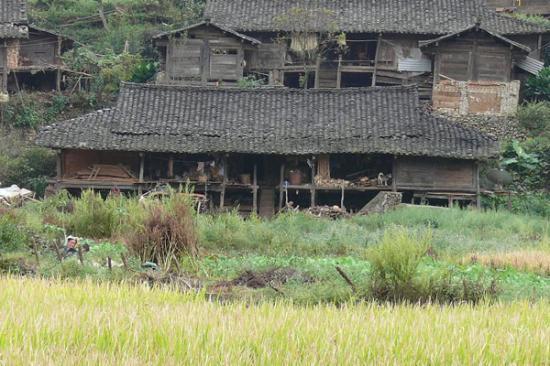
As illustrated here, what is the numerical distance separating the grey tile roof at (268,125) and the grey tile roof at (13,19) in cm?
648

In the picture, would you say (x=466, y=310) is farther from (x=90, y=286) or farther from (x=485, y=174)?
(x=485, y=174)

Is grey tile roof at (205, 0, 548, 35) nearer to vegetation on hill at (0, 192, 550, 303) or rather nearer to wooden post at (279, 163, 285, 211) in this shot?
wooden post at (279, 163, 285, 211)

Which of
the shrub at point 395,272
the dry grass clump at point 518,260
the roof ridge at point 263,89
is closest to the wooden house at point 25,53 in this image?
the roof ridge at point 263,89

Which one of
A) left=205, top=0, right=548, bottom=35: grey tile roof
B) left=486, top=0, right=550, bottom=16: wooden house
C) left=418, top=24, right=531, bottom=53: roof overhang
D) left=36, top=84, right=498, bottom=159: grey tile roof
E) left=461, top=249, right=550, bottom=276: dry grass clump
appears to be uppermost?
left=486, top=0, right=550, bottom=16: wooden house

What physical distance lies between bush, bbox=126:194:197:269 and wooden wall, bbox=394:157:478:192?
1145 cm

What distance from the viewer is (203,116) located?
24.6 meters

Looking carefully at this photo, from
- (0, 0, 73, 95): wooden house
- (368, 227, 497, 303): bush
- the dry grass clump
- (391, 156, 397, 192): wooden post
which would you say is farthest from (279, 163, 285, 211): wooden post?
(368, 227, 497, 303): bush

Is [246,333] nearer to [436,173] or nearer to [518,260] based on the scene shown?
[518,260]

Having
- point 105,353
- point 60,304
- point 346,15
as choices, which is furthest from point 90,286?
point 346,15

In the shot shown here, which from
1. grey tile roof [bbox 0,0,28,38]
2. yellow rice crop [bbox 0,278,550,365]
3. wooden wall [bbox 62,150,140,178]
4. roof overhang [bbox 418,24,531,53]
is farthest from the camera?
grey tile roof [bbox 0,0,28,38]

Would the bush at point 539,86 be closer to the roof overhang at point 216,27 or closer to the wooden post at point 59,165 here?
the roof overhang at point 216,27

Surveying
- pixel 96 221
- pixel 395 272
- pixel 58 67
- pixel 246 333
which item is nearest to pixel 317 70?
pixel 58 67

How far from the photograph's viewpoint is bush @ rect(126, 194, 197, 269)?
12586 mm

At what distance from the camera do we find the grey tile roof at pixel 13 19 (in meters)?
29.4
